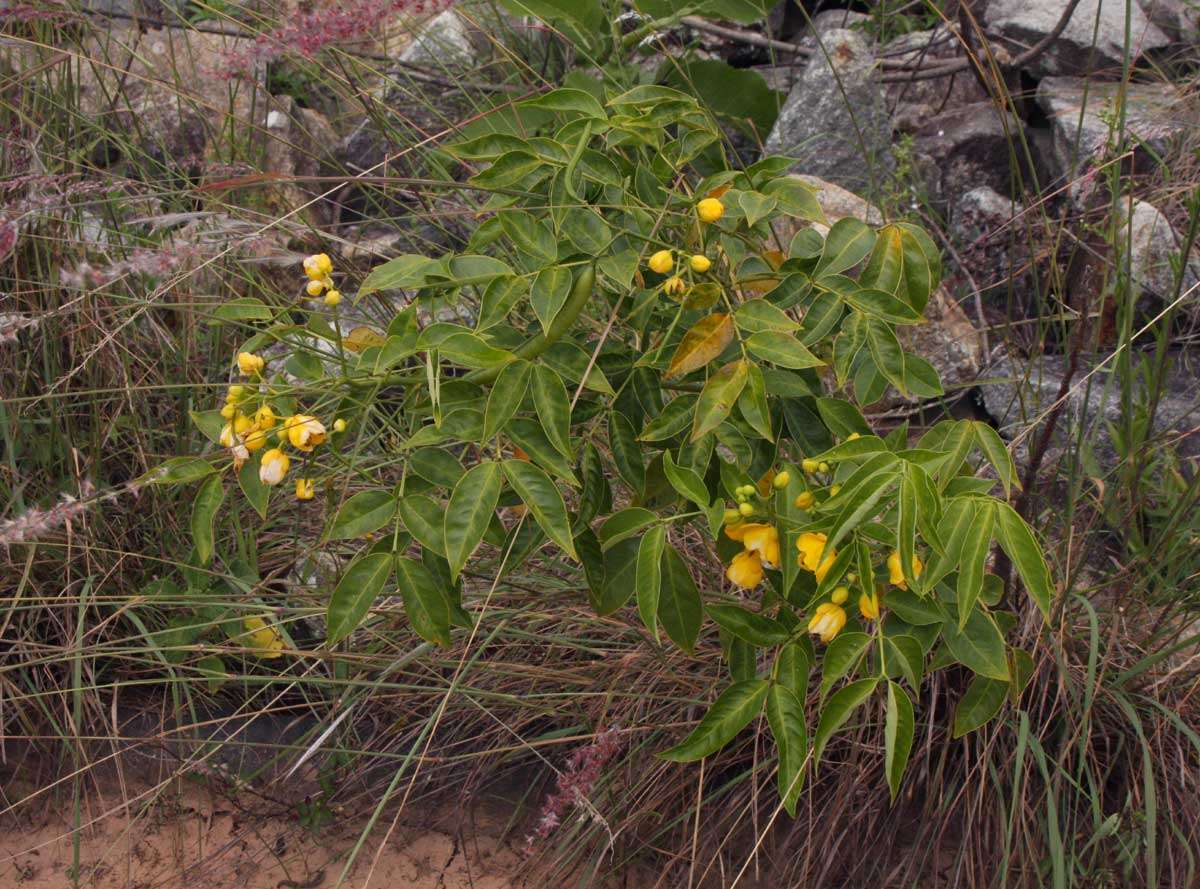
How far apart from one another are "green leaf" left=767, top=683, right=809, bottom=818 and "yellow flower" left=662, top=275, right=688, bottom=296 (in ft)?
1.45

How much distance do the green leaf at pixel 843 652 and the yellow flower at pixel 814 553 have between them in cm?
7

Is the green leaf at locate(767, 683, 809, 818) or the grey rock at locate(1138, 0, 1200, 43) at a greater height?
the grey rock at locate(1138, 0, 1200, 43)

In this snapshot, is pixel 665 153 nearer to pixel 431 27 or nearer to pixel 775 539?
pixel 775 539

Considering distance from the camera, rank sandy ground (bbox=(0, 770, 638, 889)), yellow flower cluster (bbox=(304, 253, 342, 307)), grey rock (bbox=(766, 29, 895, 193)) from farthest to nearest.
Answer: grey rock (bbox=(766, 29, 895, 193)), sandy ground (bbox=(0, 770, 638, 889)), yellow flower cluster (bbox=(304, 253, 342, 307))

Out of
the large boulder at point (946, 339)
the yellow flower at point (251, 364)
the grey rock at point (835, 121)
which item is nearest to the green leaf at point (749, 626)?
the yellow flower at point (251, 364)

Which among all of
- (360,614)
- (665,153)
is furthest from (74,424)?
(665,153)

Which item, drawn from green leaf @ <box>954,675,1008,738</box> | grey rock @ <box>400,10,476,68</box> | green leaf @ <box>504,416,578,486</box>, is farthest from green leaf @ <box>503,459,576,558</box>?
grey rock @ <box>400,10,476,68</box>

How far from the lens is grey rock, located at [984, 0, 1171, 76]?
3.15 metres

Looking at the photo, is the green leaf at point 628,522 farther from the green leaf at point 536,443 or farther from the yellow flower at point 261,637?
the yellow flower at point 261,637

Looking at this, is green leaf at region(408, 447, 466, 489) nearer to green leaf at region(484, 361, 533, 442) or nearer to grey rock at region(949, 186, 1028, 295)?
green leaf at region(484, 361, 533, 442)

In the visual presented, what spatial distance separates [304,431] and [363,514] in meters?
0.11

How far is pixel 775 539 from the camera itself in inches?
50.3

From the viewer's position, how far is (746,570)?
51.4 inches

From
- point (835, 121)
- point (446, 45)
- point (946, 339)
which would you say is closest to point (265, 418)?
point (946, 339)
